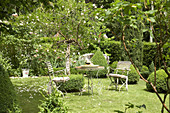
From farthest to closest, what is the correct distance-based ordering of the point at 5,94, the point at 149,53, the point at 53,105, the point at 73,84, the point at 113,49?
the point at 149,53
the point at 113,49
the point at 73,84
the point at 53,105
the point at 5,94

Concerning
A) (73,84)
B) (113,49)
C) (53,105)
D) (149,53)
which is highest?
(113,49)

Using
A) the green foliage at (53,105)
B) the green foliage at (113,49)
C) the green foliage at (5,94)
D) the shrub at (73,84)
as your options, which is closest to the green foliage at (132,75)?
the shrub at (73,84)

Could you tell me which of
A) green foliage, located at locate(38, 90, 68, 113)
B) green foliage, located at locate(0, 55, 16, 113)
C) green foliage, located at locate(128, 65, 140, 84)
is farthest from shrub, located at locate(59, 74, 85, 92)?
green foliage, located at locate(0, 55, 16, 113)

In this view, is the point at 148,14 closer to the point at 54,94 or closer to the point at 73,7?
the point at 54,94

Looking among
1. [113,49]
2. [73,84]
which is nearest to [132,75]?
[73,84]

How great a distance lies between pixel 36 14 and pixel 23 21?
2187 mm

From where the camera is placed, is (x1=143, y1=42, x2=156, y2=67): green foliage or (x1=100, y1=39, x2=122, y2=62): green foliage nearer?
(x1=100, y1=39, x2=122, y2=62): green foliage

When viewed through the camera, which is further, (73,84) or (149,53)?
(149,53)

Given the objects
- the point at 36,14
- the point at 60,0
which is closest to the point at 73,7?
the point at 60,0

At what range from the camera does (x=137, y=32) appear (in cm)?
1112

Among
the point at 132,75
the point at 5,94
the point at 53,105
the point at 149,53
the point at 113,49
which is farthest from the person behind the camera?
the point at 149,53

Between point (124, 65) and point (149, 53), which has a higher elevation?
point (149, 53)

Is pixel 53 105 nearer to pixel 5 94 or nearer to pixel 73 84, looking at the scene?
pixel 5 94

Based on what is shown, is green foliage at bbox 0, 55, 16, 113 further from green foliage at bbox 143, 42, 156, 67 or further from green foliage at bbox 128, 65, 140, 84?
green foliage at bbox 143, 42, 156, 67
